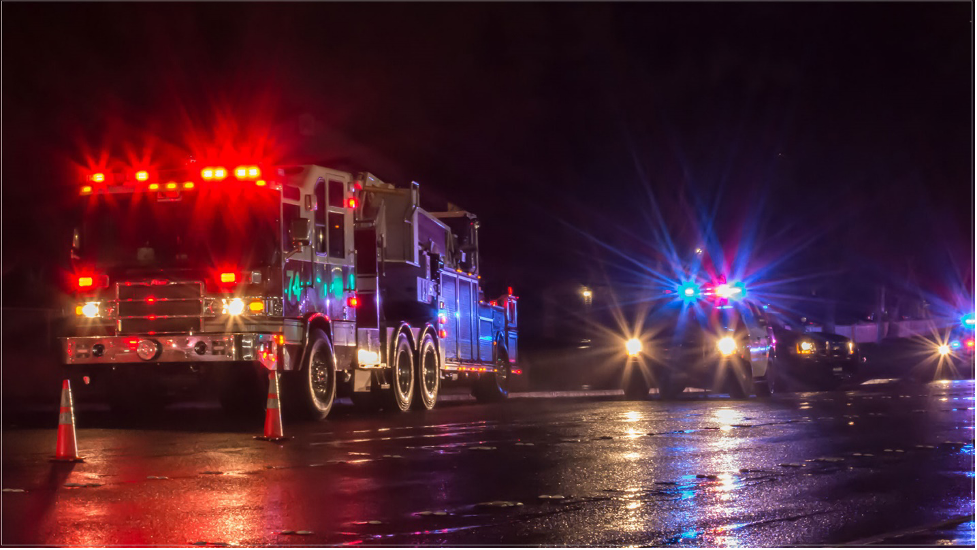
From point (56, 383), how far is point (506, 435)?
1229 centimetres

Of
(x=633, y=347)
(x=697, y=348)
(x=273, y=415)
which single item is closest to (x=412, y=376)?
(x=633, y=347)

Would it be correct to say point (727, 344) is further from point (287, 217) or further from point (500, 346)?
point (287, 217)

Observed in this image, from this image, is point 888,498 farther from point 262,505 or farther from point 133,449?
point 133,449

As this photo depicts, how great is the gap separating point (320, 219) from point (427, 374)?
4298mm

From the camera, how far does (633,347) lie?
21.6m

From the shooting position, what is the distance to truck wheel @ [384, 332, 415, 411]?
714 inches

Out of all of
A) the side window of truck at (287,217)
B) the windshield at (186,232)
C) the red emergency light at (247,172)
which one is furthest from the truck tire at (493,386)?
the red emergency light at (247,172)

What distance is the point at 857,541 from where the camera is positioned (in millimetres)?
6879

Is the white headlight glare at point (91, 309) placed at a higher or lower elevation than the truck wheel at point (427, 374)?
higher

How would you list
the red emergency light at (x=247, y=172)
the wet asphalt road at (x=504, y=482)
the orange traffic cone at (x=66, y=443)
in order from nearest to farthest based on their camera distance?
the wet asphalt road at (x=504, y=482)
the orange traffic cone at (x=66, y=443)
the red emergency light at (x=247, y=172)

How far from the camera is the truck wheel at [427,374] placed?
19.2m

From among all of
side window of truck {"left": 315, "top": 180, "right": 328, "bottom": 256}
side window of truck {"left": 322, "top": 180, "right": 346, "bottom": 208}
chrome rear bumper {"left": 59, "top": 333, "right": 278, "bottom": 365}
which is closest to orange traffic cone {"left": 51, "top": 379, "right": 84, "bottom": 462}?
chrome rear bumper {"left": 59, "top": 333, "right": 278, "bottom": 365}

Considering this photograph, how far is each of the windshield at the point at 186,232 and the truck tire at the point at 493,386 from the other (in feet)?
29.2

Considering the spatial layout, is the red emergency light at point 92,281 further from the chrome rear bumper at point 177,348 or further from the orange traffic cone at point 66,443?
the orange traffic cone at point 66,443
